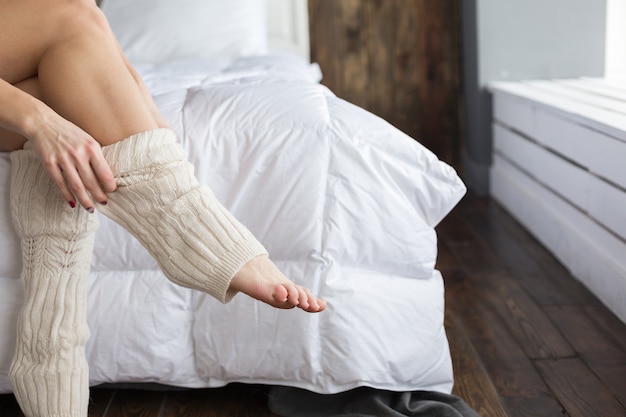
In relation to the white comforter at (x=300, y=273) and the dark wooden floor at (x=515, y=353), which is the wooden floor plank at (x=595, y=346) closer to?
the dark wooden floor at (x=515, y=353)

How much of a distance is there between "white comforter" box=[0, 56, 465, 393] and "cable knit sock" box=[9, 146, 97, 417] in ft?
0.46

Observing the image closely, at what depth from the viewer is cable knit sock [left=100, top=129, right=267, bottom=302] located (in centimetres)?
101

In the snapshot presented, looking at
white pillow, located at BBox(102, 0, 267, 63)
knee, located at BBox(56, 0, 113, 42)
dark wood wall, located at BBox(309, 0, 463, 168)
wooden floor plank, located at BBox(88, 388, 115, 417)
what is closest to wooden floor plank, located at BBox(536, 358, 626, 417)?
wooden floor plank, located at BBox(88, 388, 115, 417)

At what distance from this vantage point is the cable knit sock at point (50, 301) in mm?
1084

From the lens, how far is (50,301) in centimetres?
110

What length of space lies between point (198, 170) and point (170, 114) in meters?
0.13

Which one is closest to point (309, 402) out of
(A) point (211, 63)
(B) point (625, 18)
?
(A) point (211, 63)

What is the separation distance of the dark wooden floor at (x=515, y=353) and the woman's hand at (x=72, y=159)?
0.50 meters

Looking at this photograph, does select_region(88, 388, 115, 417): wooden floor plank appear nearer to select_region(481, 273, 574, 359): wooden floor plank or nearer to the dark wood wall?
select_region(481, 273, 574, 359): wooden floor plank

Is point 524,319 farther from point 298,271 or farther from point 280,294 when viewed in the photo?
point 280,294

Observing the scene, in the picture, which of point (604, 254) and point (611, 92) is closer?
point (604, 254)

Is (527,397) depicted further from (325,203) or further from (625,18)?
(625,18)

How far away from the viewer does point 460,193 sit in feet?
4.36

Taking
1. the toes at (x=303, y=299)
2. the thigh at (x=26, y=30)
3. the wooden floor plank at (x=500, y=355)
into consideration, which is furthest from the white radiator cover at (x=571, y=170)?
the thigh at (x=26, y=30)
